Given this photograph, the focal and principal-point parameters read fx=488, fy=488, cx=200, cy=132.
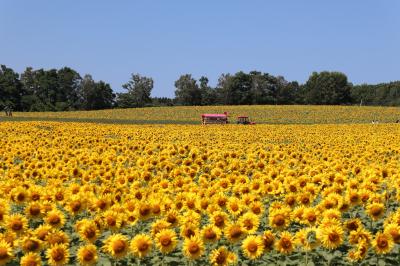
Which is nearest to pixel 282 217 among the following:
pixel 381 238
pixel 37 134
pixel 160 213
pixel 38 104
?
pixel 381 238

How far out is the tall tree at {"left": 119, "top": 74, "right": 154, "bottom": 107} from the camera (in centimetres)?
15151

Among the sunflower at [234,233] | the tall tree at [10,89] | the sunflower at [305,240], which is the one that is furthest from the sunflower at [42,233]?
the tall tree at [10,89]

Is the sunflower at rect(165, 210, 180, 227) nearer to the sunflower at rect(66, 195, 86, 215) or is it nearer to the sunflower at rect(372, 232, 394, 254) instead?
the sunflower at rect(66, 195, 86, 215)

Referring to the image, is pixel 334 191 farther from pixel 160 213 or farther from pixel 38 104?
pixel 38 104

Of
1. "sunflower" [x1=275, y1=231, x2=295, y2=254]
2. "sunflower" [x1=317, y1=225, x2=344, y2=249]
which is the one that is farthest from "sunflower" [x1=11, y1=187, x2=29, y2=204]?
"sunflower" [x1=317, y1=225, x2=344, y2=249]

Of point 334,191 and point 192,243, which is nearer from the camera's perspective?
point 192,243

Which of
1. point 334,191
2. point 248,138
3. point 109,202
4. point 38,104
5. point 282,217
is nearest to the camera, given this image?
point 282,217

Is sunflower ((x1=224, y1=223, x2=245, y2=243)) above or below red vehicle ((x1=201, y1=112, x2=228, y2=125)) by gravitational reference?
above

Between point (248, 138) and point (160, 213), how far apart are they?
20058 millimetres

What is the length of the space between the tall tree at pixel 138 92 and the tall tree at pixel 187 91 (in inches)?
435

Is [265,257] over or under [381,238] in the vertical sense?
under

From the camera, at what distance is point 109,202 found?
697 cm

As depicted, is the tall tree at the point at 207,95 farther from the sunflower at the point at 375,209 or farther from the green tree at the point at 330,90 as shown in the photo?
the sunflower at the point at 375,209

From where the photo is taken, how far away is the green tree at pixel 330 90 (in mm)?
145250
